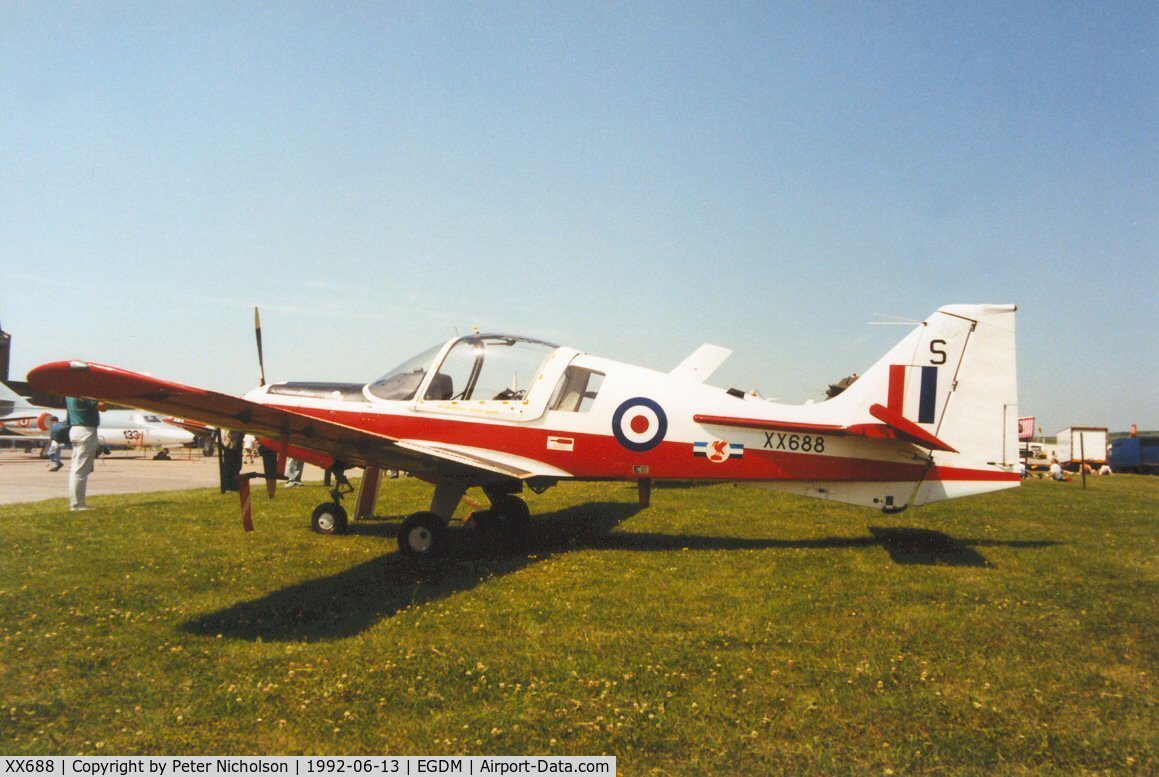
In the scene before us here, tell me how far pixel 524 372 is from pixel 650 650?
440cm

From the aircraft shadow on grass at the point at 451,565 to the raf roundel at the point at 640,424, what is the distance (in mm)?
1298

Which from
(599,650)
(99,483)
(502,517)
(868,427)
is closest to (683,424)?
(868,427)

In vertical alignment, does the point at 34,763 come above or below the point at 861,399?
below

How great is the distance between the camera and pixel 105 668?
4191 mm

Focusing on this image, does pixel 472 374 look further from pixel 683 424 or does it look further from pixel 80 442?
pixel 80 442

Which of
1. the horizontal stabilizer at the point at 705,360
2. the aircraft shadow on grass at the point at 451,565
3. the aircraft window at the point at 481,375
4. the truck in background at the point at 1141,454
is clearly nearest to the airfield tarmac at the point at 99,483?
the aircraft window at the point at 481,375

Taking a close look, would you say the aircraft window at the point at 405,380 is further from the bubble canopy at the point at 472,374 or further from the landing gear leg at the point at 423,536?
the landing gear leg at the point at 423,536

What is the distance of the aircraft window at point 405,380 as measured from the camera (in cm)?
838

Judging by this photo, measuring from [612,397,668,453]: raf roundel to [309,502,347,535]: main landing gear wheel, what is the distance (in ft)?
12.8

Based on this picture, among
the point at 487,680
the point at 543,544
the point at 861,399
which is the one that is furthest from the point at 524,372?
the point at 487,680

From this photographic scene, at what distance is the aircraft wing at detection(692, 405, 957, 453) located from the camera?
24.3 feet

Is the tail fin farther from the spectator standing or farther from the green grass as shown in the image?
the spectator standing

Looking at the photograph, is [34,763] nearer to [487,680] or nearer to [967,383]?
[487,680]

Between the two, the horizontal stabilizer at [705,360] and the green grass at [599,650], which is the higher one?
the horizontal stabilizer at [705,360]
